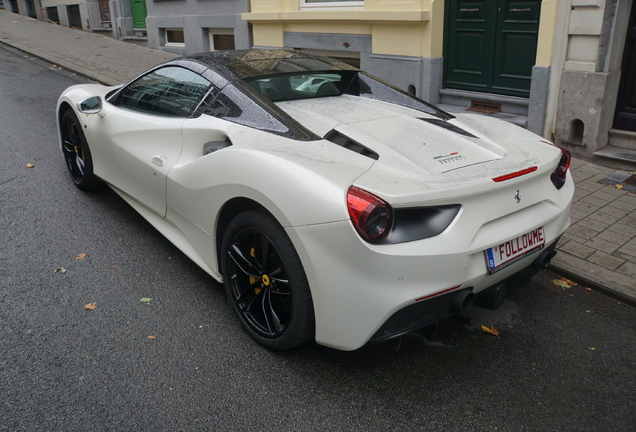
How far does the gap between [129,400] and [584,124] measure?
584cm

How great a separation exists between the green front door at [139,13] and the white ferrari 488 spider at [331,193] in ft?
42.1

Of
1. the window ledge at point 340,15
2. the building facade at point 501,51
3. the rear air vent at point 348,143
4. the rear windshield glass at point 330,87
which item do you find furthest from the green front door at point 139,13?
the rear air vent at point 348,143

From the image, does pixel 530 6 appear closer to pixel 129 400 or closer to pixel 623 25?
pixel 623 25

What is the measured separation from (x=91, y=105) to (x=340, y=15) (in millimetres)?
5823

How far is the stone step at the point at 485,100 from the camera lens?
750 centimetres

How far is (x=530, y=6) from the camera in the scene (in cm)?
721

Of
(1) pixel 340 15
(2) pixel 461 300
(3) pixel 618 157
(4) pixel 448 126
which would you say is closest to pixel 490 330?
(2) pixel 461 300

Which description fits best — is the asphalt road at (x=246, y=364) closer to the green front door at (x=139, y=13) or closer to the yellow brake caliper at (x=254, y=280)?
the yellow brake caliper at (x=254, y=280)

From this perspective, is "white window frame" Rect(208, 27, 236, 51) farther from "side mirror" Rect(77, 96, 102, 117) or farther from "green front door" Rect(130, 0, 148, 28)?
"side mirror" Rect(77, 96, 102, 117)

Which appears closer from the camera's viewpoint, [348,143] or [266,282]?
[266,282]

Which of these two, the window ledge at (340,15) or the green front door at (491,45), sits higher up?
the window ledge at (340,15)

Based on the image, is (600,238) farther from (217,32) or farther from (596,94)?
(217,32)

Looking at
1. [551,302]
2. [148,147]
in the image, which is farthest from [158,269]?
[551,302]

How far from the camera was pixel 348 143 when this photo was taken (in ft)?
10.4
